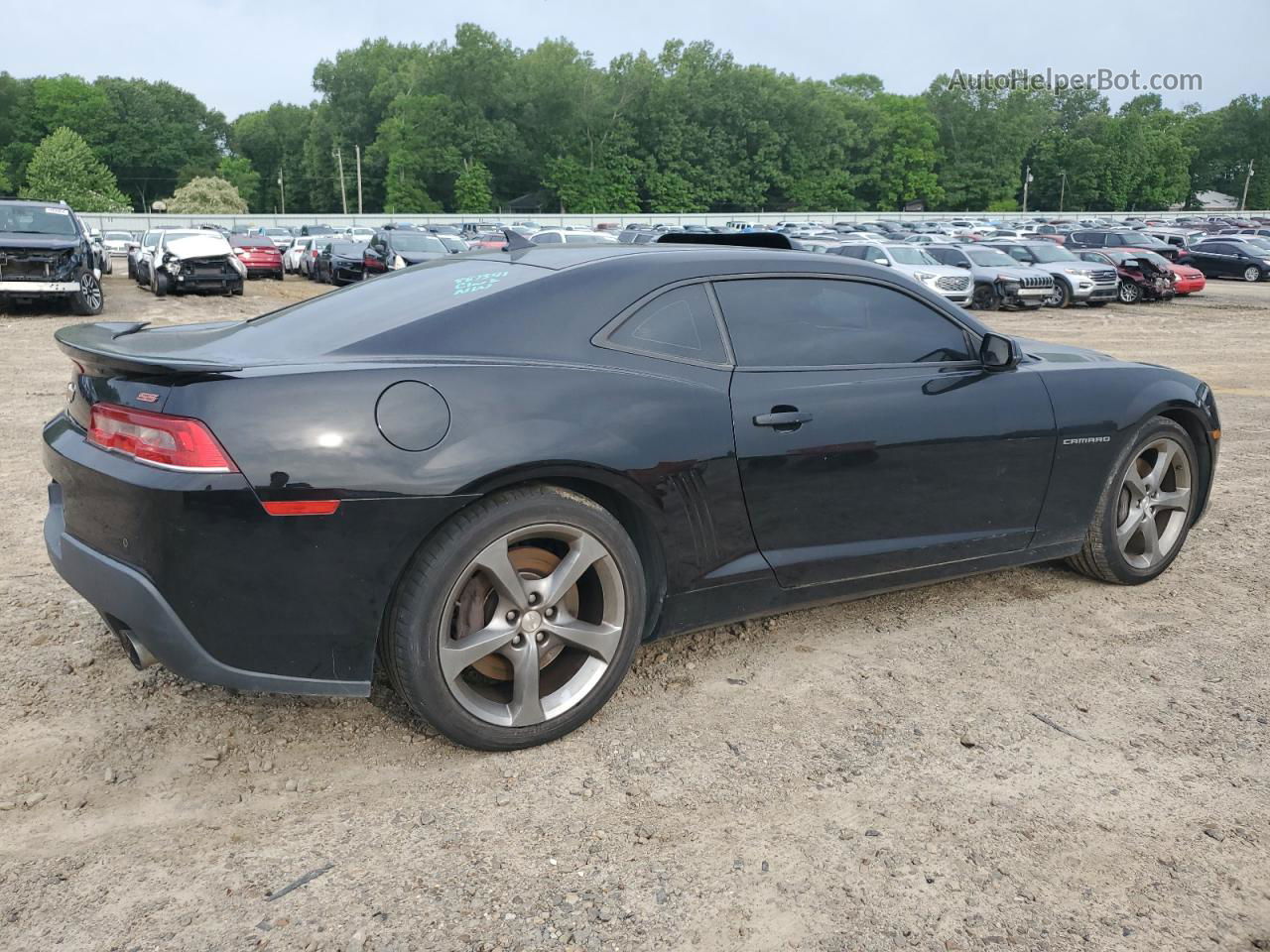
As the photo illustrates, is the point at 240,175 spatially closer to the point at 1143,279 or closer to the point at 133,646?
the point at 1143,279

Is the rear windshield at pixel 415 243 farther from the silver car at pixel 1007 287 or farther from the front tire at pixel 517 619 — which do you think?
the front tire at pixel 517 619

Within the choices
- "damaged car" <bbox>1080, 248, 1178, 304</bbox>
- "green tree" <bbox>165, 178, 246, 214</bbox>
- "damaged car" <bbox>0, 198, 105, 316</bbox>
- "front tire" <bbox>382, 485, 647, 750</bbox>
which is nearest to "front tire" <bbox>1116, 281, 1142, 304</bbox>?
"damaged car" <bbox>1080, 248, 1178, 304</bbox>

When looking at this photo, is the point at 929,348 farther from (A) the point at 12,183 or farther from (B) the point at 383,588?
(A) the point at 12,183

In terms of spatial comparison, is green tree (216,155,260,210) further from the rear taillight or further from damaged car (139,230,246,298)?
the rear taillight

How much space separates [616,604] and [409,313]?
1.12 meters

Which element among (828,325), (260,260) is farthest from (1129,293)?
Result: (828,325)

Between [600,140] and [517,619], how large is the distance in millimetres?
112284

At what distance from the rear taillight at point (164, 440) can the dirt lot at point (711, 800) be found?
92 cm

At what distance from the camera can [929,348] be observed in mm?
4230

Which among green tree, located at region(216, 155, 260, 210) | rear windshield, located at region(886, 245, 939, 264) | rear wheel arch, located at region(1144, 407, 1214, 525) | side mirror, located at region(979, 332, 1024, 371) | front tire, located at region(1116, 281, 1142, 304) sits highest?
green tree, located at region(216, 155, 260, 210)

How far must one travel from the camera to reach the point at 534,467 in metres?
3.15

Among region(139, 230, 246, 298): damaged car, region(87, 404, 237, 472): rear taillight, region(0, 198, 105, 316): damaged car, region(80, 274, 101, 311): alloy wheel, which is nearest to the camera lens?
region(87, 404, 237, 472): rear taillight

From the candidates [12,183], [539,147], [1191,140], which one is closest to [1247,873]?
[539,147]

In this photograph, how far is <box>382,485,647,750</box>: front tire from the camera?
307 cm
